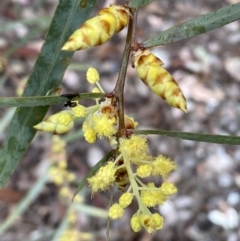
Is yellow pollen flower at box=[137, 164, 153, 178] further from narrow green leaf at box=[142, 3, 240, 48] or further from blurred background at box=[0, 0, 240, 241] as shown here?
blurred background at box=[0, 0, 240, 241]

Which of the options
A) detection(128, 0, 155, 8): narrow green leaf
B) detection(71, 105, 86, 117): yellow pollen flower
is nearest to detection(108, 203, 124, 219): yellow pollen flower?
detection(71, 105, 86, 117): yellow pollen flower

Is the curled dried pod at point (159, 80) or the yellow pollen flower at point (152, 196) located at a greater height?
the curled dried pod at point (159, 80)

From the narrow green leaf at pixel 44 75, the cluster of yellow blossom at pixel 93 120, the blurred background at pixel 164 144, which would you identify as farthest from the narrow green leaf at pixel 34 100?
the blurred background at pixel 164 144

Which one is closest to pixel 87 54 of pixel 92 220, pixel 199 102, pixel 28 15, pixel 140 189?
pixel 28 15

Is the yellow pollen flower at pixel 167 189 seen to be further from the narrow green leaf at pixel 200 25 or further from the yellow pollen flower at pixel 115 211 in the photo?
the narrow green leaf at pixel 200 25

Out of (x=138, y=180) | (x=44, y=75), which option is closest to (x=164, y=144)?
(x=44, y=75)

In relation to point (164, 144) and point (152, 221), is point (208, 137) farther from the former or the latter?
point (164, 144)
